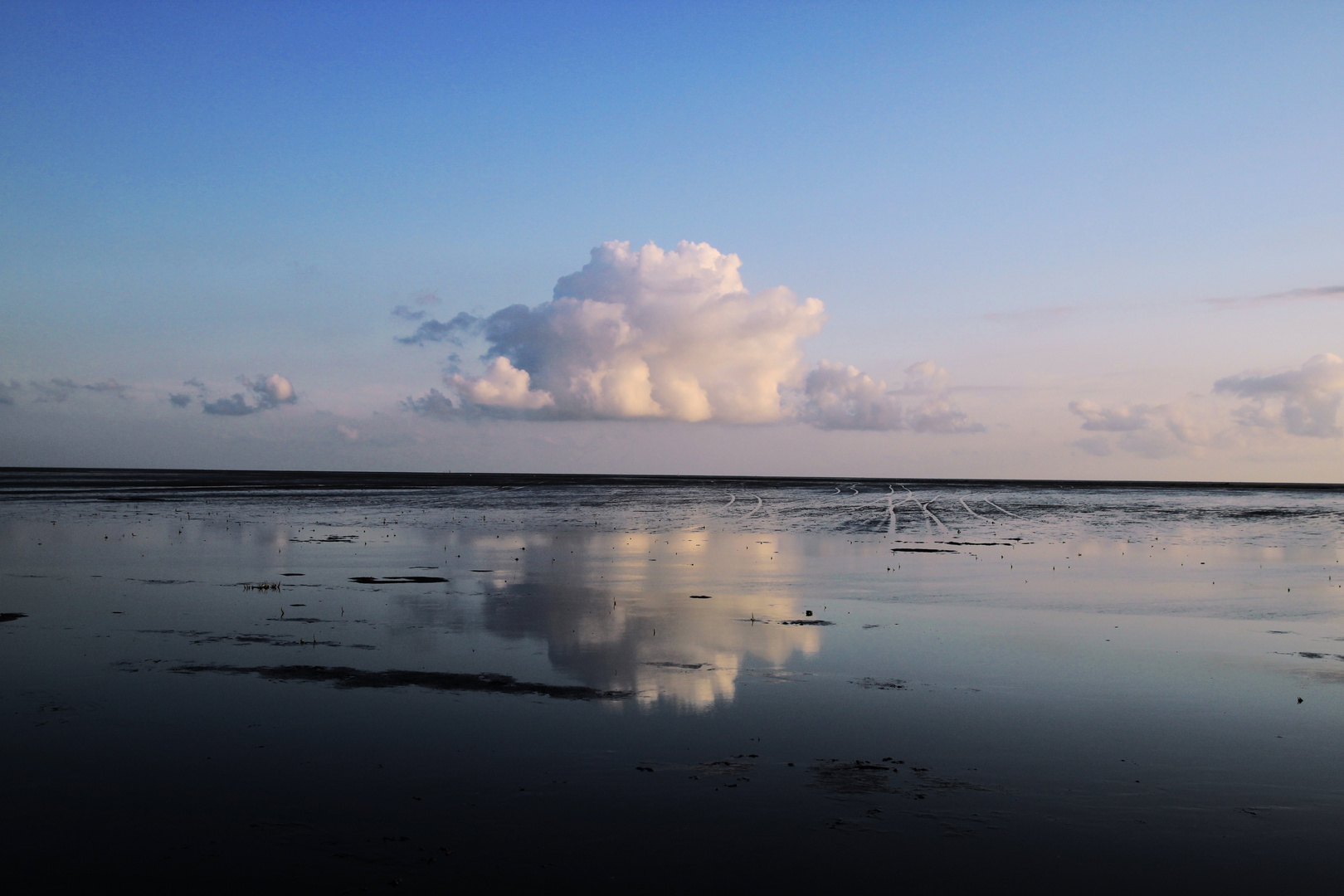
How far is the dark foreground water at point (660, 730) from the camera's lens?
773cm

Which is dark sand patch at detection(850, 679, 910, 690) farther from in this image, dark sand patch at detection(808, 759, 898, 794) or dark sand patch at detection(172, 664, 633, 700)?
dark sand patch at detection(172, 664, 633, 700)

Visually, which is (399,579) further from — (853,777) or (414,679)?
(853,777)

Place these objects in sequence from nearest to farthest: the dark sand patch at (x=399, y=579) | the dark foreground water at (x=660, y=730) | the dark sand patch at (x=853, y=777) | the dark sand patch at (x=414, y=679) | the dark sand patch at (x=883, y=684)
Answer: the dark foreground water at (x=660, y=730)
the dark sand patch at (x=853, y=777)
the dark sand patch at (x=414, y=679)
the dark sand patch at (x=883, y=684)
the dark sand patch at (x=399, y=579)

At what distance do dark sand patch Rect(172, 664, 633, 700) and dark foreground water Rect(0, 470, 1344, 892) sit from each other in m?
0.06

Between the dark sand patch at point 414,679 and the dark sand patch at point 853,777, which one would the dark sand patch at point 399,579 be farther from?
the dark sand patch at point 853,777

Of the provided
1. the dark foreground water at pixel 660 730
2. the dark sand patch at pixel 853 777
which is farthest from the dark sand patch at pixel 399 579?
the dark sand patch at pixel 853 777

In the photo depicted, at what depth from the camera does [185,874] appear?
7.30m

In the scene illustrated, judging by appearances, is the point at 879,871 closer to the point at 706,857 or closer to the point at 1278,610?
the point at 706,857

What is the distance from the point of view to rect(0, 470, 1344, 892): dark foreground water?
7.73 metres

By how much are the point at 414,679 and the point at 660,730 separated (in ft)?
15.0

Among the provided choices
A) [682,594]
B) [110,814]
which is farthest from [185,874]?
[682,594]

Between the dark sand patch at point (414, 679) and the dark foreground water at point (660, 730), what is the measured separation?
0.21 ft

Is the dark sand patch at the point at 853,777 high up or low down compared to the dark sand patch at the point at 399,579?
down

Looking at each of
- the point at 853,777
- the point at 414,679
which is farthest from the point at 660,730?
the point at 414,679
